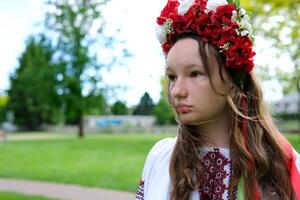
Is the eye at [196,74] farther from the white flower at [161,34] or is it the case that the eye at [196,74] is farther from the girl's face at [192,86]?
the white flower at [161,34]

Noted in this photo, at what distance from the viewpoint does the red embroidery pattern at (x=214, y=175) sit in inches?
72.2

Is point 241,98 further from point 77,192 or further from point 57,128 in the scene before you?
point 57,128

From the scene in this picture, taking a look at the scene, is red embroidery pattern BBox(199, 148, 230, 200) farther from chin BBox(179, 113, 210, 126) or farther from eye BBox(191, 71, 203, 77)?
eye BBox(191, 71, 203, 77)

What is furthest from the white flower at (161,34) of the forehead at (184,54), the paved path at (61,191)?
the paved path at (61,191)

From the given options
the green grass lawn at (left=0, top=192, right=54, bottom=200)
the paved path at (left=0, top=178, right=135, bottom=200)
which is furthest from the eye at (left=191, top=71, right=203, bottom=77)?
the green grass lawn at (left=0, top=192, right=54, bottom=200)

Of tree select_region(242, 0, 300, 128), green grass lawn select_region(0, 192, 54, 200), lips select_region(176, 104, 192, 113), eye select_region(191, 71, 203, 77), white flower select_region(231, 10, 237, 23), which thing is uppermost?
tree select_region(242, 0, 300, 128)

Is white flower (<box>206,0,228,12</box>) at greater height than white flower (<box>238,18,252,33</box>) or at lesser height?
greater

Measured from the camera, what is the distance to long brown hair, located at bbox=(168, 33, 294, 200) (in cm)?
176

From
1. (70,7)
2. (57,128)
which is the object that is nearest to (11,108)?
(57,128)

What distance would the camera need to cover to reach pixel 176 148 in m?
1.92

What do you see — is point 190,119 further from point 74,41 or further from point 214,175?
point 74,41

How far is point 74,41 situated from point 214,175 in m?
34.8

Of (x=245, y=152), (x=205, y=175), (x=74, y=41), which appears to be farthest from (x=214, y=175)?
(x=74, y=41)

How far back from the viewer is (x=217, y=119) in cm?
188
